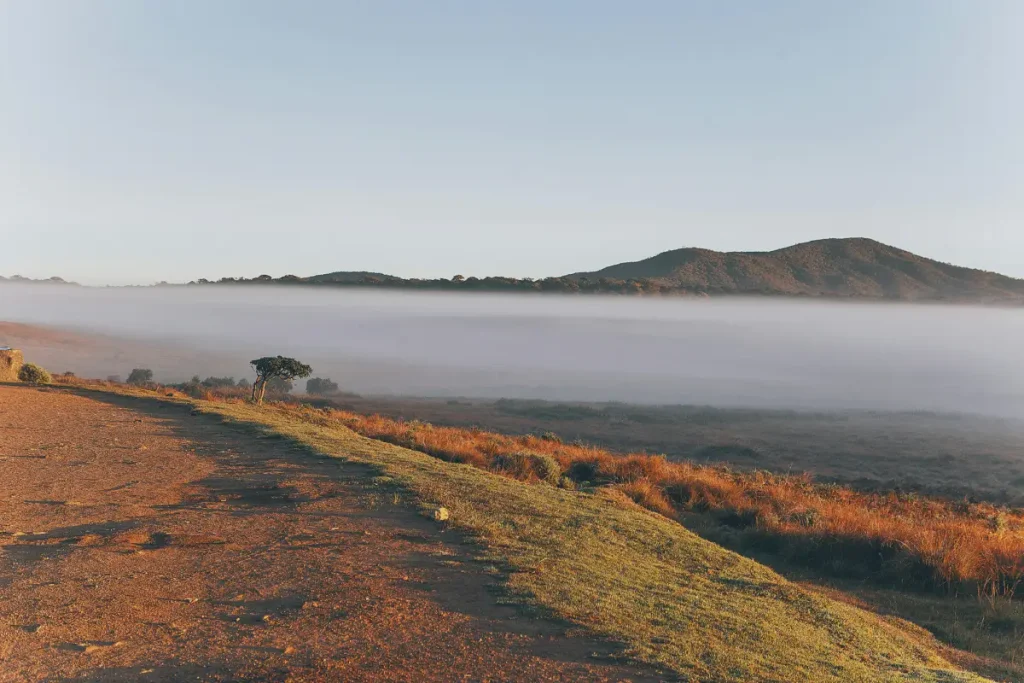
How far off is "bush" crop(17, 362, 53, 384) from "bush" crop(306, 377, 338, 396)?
63250 mm

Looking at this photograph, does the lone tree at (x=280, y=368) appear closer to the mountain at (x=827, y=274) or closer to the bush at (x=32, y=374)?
the bush at (x=32, y=374)

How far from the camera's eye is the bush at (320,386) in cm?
9362

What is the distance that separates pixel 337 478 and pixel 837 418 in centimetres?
8294

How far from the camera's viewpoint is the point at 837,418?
85.1m

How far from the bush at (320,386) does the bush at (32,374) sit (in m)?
63.3

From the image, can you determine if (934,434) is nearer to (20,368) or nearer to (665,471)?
(665,471)

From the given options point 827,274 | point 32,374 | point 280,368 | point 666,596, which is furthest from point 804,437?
point 827,274

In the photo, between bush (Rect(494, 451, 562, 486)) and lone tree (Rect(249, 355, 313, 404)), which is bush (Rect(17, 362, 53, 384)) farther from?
bush (Rect(494, 451, 562, 486))

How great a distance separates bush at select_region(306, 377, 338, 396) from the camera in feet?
307

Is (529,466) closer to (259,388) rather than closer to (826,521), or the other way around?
(826,521)

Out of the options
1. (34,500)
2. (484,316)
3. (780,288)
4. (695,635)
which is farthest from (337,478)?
(484,316)

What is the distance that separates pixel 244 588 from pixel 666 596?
→ 4065 millimetres

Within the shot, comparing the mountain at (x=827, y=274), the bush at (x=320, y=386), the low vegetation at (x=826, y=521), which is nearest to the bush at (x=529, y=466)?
the low vegetation at (x=826, y=521)

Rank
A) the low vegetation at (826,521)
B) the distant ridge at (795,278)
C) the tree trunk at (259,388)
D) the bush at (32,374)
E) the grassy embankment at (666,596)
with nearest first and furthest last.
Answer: the grassy embankment at (666,596) → the low vegetation at (826,521) → the bush at (32,374) → the tree trunk at (259,388) → the distant ridge at (795,278)
